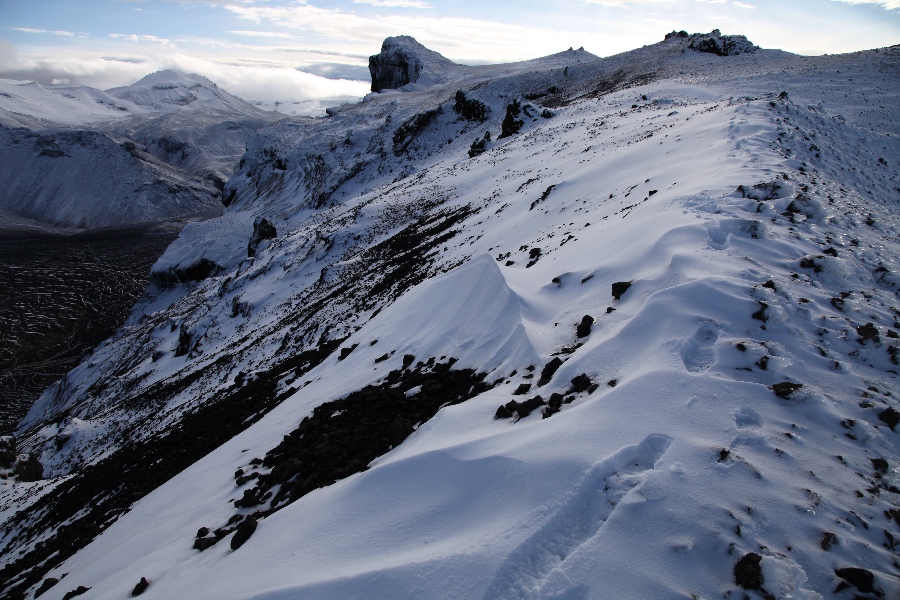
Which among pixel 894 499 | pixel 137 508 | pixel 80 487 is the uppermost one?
pixel 894 499

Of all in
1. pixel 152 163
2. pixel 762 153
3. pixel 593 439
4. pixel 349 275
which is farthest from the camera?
pixel 152 163

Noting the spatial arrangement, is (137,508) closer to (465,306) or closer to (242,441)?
(242,441)

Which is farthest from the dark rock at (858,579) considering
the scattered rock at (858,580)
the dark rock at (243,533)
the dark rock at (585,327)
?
the dark rock at (243,533)

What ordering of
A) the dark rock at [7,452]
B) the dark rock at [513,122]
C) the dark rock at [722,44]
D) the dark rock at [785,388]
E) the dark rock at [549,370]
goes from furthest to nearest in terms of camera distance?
the dark rock at [722,44], the dark rock at [513,122], the dark rock at [7,452], the dark rock at [549,370], the dark rock at [785,388]

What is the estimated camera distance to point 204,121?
6668 inches

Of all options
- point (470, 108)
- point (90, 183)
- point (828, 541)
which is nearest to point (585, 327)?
point (828, 541)

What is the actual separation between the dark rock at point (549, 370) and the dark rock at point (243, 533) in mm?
4280

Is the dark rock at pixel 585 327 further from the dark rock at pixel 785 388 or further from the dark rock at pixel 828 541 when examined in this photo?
the dark rock at pixel 828 541

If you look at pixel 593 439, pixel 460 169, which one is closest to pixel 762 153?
pixel 593 439

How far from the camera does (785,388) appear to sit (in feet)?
15.4

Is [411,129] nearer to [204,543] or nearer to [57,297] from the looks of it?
[204,543]

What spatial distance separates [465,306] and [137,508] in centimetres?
874

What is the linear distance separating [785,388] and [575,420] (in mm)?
2313

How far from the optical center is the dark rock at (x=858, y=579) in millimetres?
3098
